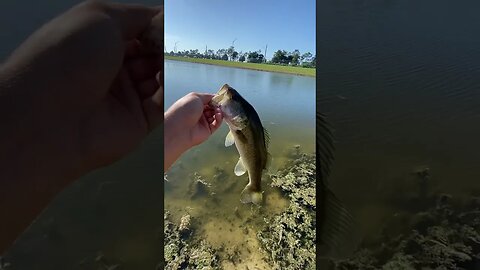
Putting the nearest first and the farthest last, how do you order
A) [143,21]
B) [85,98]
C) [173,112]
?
[85,98], [143,21], [173,112]

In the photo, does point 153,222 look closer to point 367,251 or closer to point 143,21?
point 143,21

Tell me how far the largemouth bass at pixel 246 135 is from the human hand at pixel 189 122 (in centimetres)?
7

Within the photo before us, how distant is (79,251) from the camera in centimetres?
194

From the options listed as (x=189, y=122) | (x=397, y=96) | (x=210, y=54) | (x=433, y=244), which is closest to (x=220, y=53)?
(x=210, y=54)

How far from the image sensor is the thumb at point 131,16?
1791 mm

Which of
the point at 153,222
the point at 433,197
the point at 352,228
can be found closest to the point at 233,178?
the point at 153,222

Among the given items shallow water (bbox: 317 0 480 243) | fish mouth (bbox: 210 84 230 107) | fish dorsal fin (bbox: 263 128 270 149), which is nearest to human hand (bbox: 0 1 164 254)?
fish mouth (bbox: 210 84 230 107)

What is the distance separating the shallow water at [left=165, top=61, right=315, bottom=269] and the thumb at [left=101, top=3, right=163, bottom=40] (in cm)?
38

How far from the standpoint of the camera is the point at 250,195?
203cm

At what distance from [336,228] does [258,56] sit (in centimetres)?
104

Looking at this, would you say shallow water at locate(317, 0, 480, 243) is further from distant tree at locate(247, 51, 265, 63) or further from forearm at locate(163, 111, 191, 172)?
forearm at locate(163, 111, 191, 172)

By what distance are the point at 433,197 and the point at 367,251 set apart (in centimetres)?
47

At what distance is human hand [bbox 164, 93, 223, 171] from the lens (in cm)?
197

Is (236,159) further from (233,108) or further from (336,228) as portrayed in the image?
(336,228)
